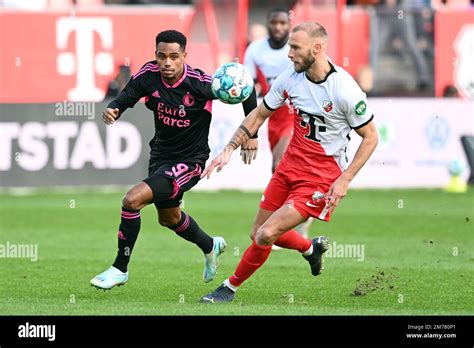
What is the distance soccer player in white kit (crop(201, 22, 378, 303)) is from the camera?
9.59 metres

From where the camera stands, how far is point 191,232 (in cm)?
1111

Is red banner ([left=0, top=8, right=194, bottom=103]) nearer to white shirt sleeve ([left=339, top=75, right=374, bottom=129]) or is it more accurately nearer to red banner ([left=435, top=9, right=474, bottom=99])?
red banner ([left=435, top=9, right=474, bottom=99])

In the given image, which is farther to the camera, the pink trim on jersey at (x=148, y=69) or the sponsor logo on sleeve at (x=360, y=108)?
the pink trim on jersey at (x=148, y=69)

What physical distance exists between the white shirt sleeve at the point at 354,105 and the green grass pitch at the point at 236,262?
159 centimetres

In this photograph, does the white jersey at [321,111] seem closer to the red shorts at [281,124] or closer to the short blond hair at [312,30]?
the short blond hair at [312,30]

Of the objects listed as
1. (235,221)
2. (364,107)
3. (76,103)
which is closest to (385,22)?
(76,103)

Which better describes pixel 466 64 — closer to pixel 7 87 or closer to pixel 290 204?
pixel 7 87

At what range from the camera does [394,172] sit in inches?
860

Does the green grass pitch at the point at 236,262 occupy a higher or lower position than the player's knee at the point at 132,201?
lower

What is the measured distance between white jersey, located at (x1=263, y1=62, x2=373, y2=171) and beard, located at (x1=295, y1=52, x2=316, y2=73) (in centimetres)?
21

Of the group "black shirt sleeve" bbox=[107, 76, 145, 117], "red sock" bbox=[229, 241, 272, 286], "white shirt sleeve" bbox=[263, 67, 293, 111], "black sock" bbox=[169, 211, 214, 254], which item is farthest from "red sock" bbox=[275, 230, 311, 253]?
"black shirt sleeve" bbox=[107, 76, 145, 117]

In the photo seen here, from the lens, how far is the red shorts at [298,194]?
984cm

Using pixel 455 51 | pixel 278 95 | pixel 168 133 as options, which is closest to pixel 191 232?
pixel 168 133

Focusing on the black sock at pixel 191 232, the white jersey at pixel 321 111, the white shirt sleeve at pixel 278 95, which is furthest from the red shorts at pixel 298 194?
the black sock at pixel 191 232
